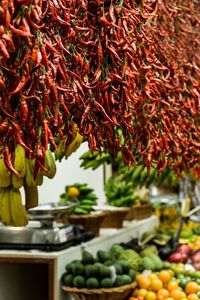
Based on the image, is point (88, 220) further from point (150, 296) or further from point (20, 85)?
A: point (20, 85)

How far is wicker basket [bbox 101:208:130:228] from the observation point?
14.1ft

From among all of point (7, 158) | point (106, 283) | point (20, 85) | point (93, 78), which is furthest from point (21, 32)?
point (106, 283)

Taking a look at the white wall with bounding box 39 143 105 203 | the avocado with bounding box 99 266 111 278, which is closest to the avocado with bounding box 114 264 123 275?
the avocado with bounding box 99 266 111 278

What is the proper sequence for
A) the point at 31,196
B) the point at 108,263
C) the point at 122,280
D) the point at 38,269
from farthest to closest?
the point at 38,269
the point at 108,263
the point at 122,280
the point at 31,196

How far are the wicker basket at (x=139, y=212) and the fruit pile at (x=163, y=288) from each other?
113 centimetres

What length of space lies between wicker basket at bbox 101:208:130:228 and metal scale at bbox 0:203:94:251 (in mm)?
954

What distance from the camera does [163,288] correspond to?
3.58 meters

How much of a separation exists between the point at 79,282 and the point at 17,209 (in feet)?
4.67

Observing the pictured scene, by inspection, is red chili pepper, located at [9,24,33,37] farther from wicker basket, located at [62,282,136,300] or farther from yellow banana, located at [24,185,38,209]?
wicker basket, located at [62,282,136,300]

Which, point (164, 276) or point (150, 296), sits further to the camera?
point (164, 276)

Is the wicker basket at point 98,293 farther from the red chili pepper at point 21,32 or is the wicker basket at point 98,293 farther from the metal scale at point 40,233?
the red chili pepper at point 21,32

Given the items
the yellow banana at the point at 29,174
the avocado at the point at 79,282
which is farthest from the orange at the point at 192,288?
the yellow banana at the point at 29,174

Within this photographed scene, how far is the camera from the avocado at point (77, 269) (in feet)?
10.6

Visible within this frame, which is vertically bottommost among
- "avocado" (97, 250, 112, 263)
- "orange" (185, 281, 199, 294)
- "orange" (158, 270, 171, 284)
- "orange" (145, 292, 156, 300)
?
"orange" (145, 292, 156, 300)
